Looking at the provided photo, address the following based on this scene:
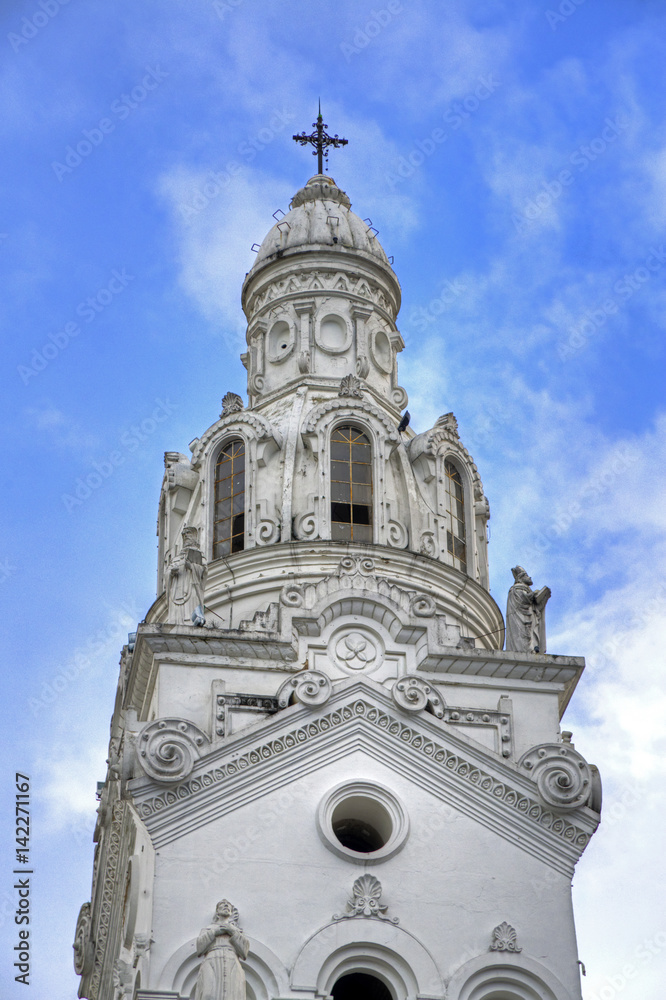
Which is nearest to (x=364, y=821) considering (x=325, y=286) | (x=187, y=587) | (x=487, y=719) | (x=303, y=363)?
(x=487, y=719)

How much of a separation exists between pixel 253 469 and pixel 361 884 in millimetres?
10164

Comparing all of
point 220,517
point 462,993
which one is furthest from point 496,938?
point 220,517

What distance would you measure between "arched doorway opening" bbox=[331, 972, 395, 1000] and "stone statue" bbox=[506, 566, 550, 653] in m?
6.66

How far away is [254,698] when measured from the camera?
33.9 m

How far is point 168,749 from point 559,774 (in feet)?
22.2

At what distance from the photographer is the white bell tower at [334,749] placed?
1248 inches

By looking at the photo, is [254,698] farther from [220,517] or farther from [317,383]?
[317,383]

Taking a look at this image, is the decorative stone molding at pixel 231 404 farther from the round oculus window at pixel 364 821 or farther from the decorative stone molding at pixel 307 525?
the round oculus window at pixel 364 821

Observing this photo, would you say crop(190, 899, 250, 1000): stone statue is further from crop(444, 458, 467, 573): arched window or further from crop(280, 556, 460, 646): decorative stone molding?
crop(444, 458, 467, 573): arched window

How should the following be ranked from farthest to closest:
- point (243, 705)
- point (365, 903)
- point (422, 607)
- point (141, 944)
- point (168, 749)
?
point (422, 607) < point (243, 705) < point (168, 749) < point (365, 903) < point (141, 944)

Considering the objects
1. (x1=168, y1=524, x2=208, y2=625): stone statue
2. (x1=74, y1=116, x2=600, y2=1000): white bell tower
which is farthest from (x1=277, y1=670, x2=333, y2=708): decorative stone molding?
(x1=168, y1=524, x2=208, y2=625): stone statue

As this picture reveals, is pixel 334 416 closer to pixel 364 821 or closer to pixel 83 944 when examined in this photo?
pixel 364 821

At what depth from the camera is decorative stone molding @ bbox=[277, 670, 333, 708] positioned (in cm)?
3366

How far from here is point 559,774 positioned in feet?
110
